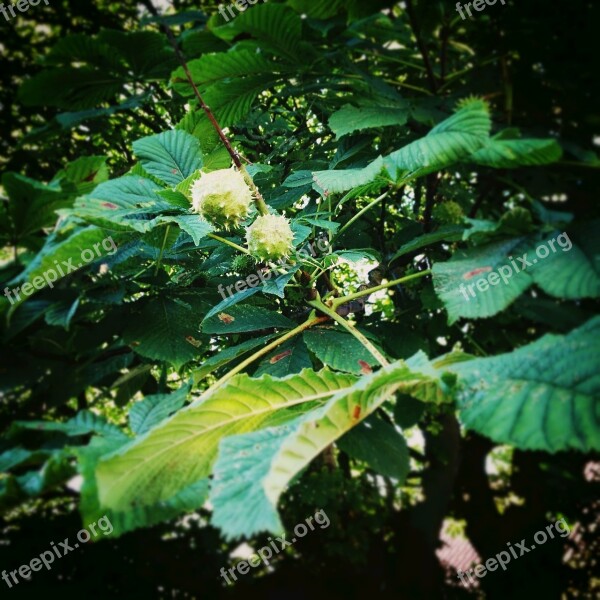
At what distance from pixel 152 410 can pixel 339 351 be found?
48 centimetres

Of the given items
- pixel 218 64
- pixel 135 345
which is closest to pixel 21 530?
pixel 135 345

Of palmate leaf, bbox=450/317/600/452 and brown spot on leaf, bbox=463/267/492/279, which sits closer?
palmate leaf, bbox=450/317/600/452

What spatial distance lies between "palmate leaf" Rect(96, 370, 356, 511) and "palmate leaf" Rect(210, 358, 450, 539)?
9 centimetres

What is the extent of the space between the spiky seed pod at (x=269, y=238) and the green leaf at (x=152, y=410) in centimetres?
38

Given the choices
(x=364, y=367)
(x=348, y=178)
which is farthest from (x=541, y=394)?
(x=348, y=178)

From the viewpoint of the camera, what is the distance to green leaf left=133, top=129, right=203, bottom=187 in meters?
1.15

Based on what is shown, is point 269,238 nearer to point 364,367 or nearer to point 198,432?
point 364,367

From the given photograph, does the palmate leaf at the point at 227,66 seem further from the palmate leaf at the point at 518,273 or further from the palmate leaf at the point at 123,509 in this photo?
the palmate leaf at the point at 123,509

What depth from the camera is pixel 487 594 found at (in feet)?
12.2

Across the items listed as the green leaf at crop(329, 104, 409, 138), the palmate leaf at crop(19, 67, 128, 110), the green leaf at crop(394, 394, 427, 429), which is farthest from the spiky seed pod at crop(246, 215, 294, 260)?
the palmate leaf at crop(19, 67, 128, 110)

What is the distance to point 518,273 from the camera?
2.89 ft

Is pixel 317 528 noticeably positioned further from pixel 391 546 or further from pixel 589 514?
pixel 589 514

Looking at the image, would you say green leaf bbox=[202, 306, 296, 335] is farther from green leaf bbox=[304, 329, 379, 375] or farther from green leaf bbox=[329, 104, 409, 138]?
green leaf bbox=[329, 104, 409, 138]

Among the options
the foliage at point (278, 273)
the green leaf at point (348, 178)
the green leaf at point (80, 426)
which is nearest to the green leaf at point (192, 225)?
the foliage at point (278, 273)
